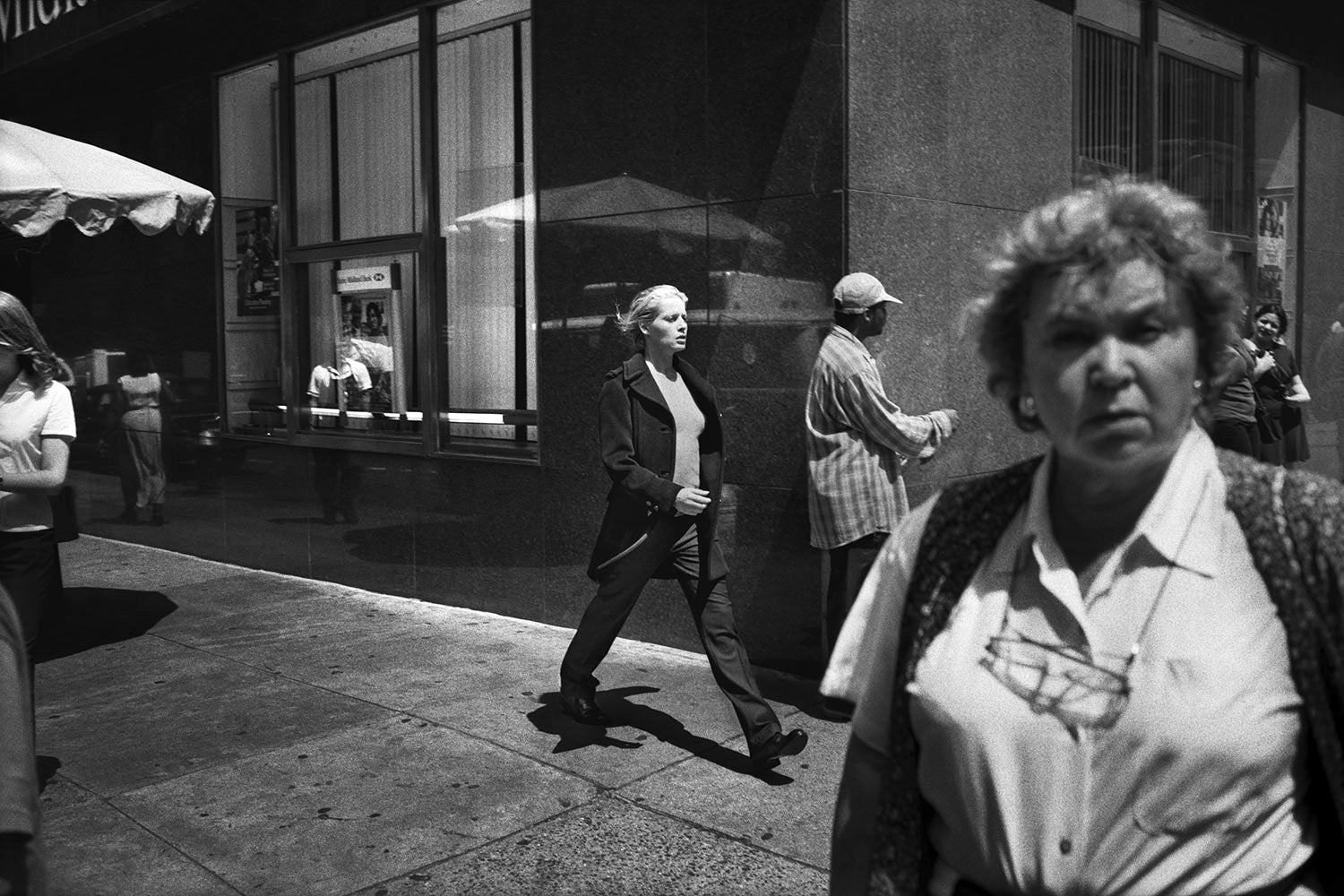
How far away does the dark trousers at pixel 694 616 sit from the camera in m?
5.38

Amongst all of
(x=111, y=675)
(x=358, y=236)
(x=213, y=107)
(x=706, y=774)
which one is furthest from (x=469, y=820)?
(x=213, y=107)

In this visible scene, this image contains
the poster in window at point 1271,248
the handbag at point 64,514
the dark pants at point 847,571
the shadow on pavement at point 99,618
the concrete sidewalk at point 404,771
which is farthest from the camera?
the poster in window at point 1271,248

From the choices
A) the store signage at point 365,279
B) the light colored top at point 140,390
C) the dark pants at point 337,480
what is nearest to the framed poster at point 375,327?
the store signage at point 365,279

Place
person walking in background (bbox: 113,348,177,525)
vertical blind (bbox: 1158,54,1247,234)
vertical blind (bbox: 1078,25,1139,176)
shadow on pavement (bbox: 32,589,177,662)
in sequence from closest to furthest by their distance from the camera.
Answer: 1. shadow on pavement (bbox: 32,589,177,662)
2. vertical blind (bbox: 1078,25,1139,176)
3. vertical blind (bbox: 1158,54,1247,234)
4. person walking in background (bbox: 113,348,177,525)

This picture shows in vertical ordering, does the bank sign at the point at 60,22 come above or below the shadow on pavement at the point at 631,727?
above

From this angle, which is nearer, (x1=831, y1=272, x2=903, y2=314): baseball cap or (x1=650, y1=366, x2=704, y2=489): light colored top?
(x1=650, y1=366, x2=704, y2=489): light colored top

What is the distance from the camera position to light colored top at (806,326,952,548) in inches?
243

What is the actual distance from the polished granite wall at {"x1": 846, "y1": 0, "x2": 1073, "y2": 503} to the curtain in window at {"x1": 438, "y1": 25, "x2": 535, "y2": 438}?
2523 mm

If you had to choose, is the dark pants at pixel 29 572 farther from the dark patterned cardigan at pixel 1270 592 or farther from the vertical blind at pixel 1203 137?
the vertical blind at pixel 1203 137

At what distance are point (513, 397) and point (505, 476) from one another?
594mm

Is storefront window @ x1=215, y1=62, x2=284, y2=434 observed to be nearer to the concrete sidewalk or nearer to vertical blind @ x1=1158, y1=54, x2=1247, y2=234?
the concrete sidewalk

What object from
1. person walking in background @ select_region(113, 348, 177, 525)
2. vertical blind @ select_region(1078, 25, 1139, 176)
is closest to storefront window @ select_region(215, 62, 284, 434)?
person walking in background @ select_region(113, 348, 177, 525)

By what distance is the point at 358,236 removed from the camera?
1000cm

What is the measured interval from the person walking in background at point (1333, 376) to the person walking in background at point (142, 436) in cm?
953
